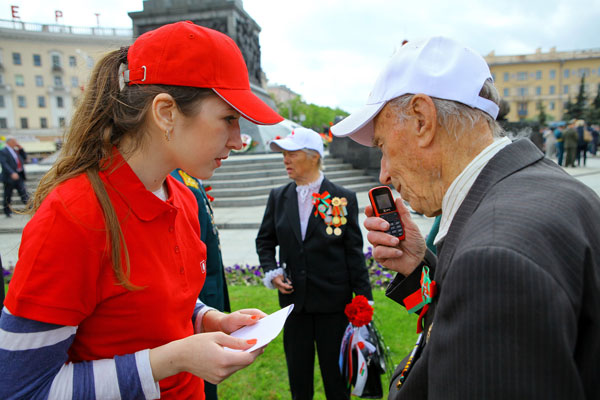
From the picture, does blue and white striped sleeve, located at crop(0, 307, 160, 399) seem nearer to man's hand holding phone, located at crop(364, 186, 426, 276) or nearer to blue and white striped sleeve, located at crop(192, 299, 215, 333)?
blue and white striped sleeve, located at crop(192, 299, 215, 333)

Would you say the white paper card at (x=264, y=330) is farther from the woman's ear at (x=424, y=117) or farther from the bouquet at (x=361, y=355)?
the bouquet at (x=361, y=355)

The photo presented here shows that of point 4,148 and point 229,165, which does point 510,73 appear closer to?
point 229,165

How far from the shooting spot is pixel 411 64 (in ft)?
4.39

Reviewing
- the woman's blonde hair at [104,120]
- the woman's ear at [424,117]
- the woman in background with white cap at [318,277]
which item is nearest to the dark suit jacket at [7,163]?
the woman in background with white cap at [318,277]

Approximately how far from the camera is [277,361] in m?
3.90

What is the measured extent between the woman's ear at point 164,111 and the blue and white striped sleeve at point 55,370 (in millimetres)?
727

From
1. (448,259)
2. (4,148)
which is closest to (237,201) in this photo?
(4,148)

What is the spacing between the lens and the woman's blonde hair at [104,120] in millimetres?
1403

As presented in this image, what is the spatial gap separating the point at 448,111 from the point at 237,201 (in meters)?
10.8

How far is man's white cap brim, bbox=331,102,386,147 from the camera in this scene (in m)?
1.44

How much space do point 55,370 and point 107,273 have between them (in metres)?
0.32

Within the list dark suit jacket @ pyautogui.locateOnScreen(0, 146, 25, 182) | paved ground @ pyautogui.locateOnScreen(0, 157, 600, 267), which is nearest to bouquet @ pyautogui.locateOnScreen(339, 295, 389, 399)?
paved ground @ pyautogui.locateOnScreen(0, 157, 600, 267)

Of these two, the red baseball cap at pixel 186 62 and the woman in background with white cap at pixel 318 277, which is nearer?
the red baseball cap at pixel 186 62

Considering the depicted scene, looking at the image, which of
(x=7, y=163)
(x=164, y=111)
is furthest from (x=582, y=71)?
(x=164, y=111)
